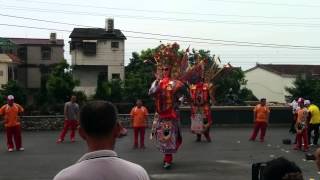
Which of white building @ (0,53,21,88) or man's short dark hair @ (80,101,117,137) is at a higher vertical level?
white building @ (0,53,21,88)

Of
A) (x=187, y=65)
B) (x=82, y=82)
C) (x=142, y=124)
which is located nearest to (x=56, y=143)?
(x=142, y=124)

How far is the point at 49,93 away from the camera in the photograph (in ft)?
139

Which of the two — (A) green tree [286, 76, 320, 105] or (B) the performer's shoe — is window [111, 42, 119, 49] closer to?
(A) green tree [286, 76, 320, 105]

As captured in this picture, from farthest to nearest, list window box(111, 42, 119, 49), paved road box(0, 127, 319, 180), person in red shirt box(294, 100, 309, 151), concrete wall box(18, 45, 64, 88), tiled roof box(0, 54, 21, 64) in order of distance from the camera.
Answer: concrete wall box(18, 45, 64, 88) → window box(111, 42, 119, 49) → tiled roof box(0, 54, 21, 64) → person in red shirt box(294, 100, 309, 151) → paved road box(0, 127, 319, 180)

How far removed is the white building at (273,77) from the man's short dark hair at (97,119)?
7001cm

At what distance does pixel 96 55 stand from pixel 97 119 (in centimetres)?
5462

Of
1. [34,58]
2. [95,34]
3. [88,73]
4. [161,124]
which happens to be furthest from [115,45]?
[161,124]

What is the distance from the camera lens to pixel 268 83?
75500 millimetres

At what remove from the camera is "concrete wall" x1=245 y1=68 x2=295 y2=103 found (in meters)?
73.2

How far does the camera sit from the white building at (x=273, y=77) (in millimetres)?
73375

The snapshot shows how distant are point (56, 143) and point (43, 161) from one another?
5.15 m

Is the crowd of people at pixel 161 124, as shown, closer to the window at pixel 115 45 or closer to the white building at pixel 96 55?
the white building at pixel 96 55

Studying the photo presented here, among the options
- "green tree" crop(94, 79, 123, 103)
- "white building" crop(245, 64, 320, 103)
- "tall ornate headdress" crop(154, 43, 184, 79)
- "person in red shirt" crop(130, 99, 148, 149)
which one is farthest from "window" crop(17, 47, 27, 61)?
"tall ornate headdress" crop(154, 43, 184, 79)

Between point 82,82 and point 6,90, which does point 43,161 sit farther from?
point 82,82
